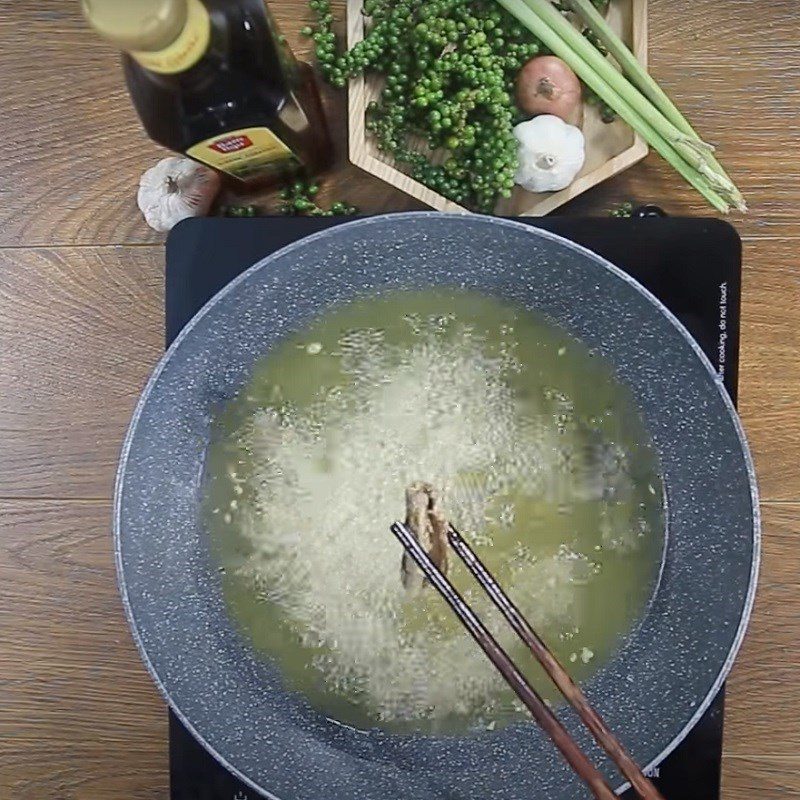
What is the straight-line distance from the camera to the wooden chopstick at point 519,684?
0.59 m

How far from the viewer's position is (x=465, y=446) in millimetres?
776

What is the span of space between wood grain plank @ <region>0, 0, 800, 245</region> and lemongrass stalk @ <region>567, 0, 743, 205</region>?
0.05 metres

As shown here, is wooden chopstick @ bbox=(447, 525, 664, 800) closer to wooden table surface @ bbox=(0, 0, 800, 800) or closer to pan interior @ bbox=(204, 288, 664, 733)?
pan interior @ bbox=(204, 288, 664, 733)

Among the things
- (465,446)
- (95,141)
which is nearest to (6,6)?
(95,141)

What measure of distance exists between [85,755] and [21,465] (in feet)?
0.89

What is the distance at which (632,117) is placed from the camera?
0.79 metres

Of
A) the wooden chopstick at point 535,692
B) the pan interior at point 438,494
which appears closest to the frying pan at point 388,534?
the pan interior at point 438,494

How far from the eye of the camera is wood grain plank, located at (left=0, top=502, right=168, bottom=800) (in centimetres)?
86

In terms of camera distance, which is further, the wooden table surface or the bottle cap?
the wooden table surface

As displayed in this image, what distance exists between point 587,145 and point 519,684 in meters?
0.46

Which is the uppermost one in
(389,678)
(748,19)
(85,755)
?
(748,19)

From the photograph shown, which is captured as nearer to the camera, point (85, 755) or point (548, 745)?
point (548, 745)

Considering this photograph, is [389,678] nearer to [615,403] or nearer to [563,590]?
[563,590]

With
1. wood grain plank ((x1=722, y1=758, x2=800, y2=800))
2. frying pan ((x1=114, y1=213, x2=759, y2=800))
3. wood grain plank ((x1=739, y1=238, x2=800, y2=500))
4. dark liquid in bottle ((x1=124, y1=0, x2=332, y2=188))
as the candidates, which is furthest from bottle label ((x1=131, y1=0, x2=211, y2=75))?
wood grain plank ((x1=722, y1=758, x2=800, y2=800))
